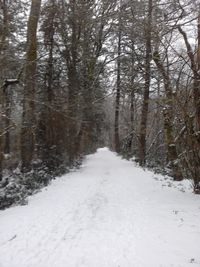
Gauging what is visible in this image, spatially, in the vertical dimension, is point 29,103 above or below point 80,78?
below

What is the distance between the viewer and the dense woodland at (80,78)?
41.7 feet

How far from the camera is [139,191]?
14.1 metres

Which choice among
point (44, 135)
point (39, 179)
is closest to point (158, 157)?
point (44, 135)

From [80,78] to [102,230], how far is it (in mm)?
18261

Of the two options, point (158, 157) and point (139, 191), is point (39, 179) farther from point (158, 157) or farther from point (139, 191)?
point (158, 157)

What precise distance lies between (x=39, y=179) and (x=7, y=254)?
31.6 ft

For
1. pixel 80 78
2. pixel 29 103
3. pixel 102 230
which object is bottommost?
pixel 102 230

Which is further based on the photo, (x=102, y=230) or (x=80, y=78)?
(x=80, y=78)

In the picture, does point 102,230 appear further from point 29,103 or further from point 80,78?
point 80,78

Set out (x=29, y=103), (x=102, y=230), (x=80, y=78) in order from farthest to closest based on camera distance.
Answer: (x=80, y=78)
(x=29, y=103)
(x=102, y=230)

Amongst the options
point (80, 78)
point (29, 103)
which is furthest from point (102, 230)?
point (80, 78)

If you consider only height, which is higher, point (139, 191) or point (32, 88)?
point (32, 88)

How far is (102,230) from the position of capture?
827 centimetres

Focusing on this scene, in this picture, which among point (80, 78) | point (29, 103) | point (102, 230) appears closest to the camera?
point (102, 230)
